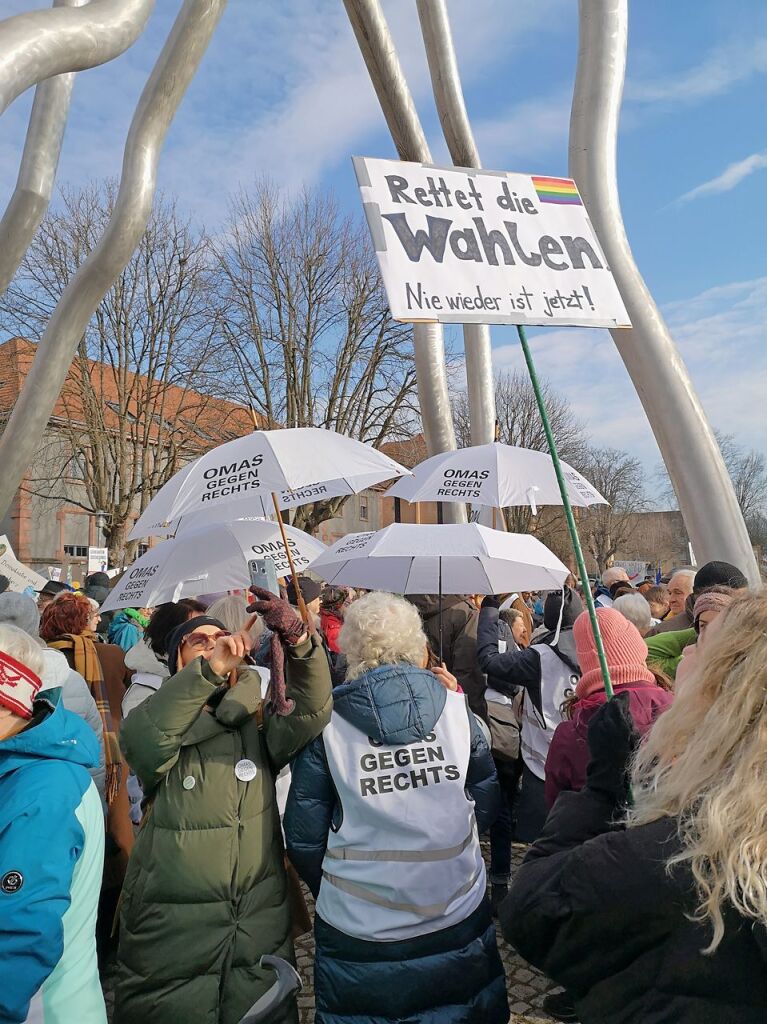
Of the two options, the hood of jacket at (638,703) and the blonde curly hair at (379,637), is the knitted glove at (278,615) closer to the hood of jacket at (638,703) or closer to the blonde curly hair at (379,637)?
the blonde curly hair at (379,637)

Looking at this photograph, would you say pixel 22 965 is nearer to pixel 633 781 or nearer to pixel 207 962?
pixel 207 962

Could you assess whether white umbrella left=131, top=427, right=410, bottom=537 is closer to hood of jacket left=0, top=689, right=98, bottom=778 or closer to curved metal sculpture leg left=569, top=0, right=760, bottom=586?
hood of jacket left=0, top=689, right=98, bottom=778

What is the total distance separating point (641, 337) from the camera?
766 cm

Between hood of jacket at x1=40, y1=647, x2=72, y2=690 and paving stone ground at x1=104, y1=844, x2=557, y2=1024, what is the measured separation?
57.7 inches

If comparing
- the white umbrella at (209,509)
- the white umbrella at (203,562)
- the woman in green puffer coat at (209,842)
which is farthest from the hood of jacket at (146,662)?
the woman in green puffer coat at (209,842)

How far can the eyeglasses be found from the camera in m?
3.03

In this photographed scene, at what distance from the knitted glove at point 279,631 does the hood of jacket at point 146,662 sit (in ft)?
4.55

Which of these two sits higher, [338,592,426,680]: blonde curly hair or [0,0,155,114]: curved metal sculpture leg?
[0,0,155,114]: curved metal sculpture leg

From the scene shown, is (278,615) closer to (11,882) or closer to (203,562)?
(11,882)

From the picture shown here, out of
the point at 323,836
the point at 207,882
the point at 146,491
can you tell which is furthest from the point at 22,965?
the point at 146,491

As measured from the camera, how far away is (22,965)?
177 cm

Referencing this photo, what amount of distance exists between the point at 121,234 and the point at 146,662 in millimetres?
7990

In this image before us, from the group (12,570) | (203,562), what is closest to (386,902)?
(203,562)

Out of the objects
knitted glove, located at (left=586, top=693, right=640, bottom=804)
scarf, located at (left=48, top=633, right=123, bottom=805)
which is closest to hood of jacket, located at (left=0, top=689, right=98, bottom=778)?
knitted glove, located at (left=586, top=693, right=640, bottom=804)
